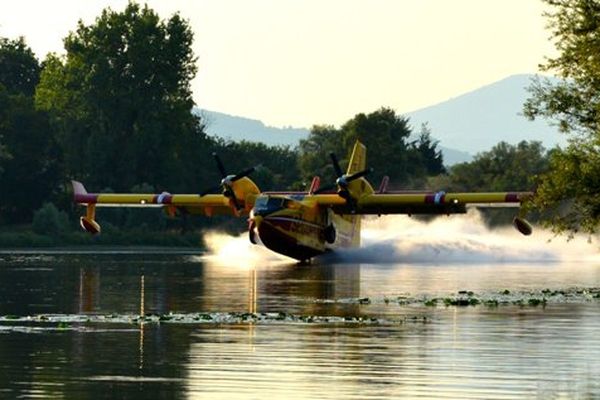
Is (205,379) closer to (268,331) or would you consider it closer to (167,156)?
(268,331)

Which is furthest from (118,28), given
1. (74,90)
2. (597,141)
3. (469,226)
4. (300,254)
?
(597,141)

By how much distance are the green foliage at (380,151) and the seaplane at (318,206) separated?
212ft

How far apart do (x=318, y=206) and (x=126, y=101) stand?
66.4 metres

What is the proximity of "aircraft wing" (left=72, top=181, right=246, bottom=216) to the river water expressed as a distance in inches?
765

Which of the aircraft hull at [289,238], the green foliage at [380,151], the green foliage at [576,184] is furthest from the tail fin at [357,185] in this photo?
the green foliage at [380,151]

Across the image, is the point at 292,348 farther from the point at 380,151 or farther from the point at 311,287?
the point at 380,151

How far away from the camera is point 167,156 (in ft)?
448

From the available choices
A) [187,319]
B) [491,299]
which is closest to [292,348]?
[187,319]

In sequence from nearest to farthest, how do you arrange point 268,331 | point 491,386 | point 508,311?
1. point 491,386
2. point 268,331
3. point 508,311

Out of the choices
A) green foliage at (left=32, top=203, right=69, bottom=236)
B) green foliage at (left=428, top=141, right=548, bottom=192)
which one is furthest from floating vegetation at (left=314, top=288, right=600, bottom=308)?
green foliage at (left=428, top=141, right=548, bottom=192)

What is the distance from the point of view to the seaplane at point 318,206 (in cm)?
6738

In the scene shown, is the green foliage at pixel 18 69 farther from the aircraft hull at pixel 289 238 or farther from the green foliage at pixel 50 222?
the aircraft hull at pixel 289 238

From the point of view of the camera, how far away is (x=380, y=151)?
148 metres

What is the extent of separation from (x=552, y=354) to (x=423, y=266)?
139ft
